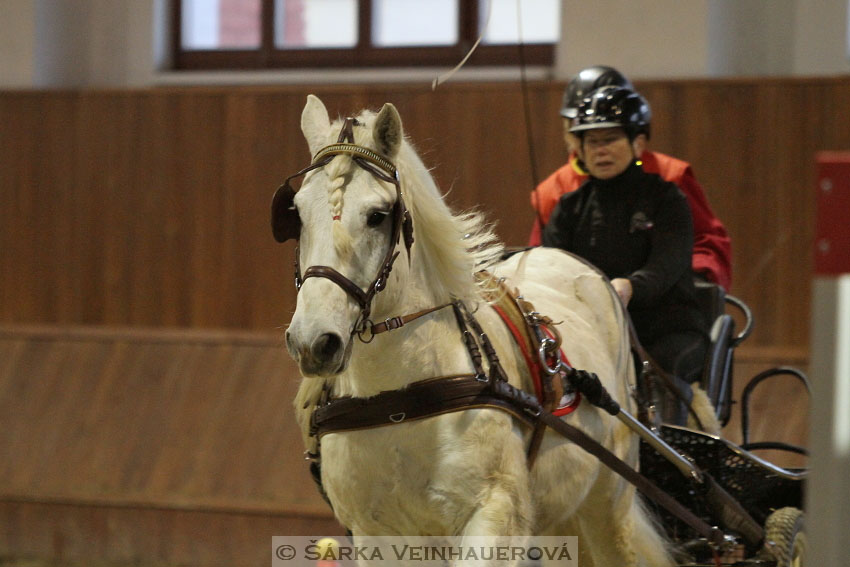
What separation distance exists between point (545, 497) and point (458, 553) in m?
0.40

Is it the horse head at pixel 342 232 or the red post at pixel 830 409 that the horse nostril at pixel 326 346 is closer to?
the horse head at pixel 342 232

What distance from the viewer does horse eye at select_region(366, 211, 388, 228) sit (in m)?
2.19

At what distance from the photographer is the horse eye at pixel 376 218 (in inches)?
86.2

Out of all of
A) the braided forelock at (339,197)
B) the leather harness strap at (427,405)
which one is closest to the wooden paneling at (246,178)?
the leather harness strap at (427,405)

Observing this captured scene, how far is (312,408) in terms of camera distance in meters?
2.54

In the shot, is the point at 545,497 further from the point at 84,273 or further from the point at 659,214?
the point at 84,273

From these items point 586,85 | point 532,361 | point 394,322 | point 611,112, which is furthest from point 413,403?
point 586,85

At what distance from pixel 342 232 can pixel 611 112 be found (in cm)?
152

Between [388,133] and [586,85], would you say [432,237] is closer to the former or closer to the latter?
[388,133]

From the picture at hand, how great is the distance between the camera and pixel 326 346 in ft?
6.68

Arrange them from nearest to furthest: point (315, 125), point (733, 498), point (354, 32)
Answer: point (315, 125) → point (733, 498) → point (354, 32)

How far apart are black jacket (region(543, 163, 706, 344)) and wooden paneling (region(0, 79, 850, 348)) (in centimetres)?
185

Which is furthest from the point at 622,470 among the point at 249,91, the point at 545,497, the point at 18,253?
the point at 18,253

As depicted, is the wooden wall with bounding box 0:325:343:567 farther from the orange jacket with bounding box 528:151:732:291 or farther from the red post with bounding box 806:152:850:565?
the red post with bounding box 806:152:850:565
